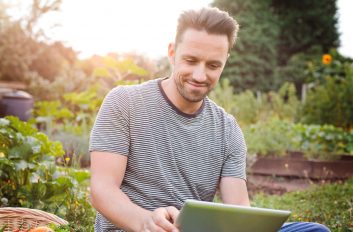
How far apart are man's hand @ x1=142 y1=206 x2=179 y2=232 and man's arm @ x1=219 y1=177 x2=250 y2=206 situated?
0.62m

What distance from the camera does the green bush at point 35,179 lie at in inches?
132

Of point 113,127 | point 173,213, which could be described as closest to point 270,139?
point 113,127

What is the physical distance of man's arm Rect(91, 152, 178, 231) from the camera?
2025mm

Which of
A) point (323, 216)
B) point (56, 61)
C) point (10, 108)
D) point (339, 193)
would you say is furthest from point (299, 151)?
point (56, 61)

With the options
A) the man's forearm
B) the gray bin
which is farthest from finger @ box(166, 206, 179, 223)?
the gray bin

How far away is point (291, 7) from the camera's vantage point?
21656mm

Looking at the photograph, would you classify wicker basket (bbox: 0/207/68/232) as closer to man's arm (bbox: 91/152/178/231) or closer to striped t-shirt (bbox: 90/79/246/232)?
striped t-shirt (bbox: 90/79/246/232)

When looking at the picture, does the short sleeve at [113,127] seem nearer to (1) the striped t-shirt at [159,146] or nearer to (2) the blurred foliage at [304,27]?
(1) the striped t-shirt at [159,146]

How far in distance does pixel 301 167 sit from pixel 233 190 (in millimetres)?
4054

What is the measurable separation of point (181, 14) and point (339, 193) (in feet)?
9.41

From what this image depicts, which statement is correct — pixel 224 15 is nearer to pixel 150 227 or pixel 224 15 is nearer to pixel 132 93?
pixel 132 93

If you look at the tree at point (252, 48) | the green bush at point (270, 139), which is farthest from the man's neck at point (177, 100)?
the tree at point (252, 48)

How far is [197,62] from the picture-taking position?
230 centimetres

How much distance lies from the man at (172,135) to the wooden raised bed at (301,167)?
3.89m
